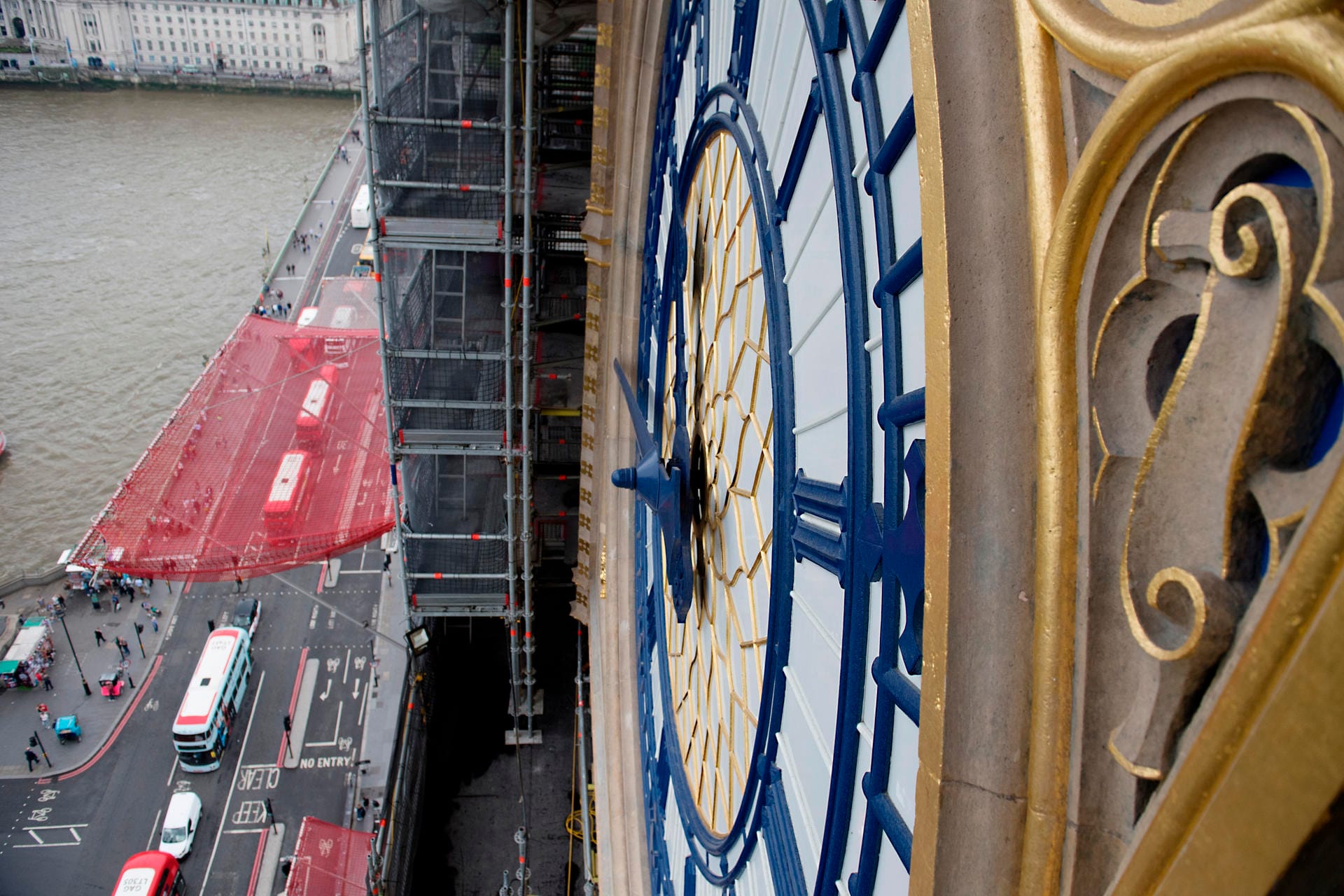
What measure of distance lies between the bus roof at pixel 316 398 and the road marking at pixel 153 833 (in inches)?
331

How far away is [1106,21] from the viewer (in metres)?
1.21

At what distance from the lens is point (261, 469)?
1931 cm

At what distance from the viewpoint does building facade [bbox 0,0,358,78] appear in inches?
1955

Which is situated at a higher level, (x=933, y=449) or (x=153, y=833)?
(x=933, y=449)

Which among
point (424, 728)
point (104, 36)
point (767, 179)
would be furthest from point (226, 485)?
point (104, 36)

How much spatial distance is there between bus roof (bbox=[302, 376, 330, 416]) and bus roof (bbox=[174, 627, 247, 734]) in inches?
201

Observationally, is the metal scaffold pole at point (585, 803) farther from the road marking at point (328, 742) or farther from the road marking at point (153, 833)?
the road marking at point (153, 833)

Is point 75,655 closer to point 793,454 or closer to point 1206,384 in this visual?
point 793,454

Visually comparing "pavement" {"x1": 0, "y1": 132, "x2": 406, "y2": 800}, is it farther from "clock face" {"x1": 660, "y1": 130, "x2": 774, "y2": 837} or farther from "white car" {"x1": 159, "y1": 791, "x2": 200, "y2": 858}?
"clock face" {"x1": 660, "y1": 130, "x2": 774, "y2": 837}

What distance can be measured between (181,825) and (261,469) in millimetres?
7049

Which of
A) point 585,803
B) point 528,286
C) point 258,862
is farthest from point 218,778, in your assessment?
point 528,286

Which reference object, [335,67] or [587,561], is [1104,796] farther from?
[335,67]

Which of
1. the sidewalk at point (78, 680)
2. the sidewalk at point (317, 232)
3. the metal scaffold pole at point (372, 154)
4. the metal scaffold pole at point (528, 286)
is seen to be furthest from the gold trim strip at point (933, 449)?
the sidewalk at point (317, 232)

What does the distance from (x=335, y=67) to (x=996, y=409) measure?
5709 cm
